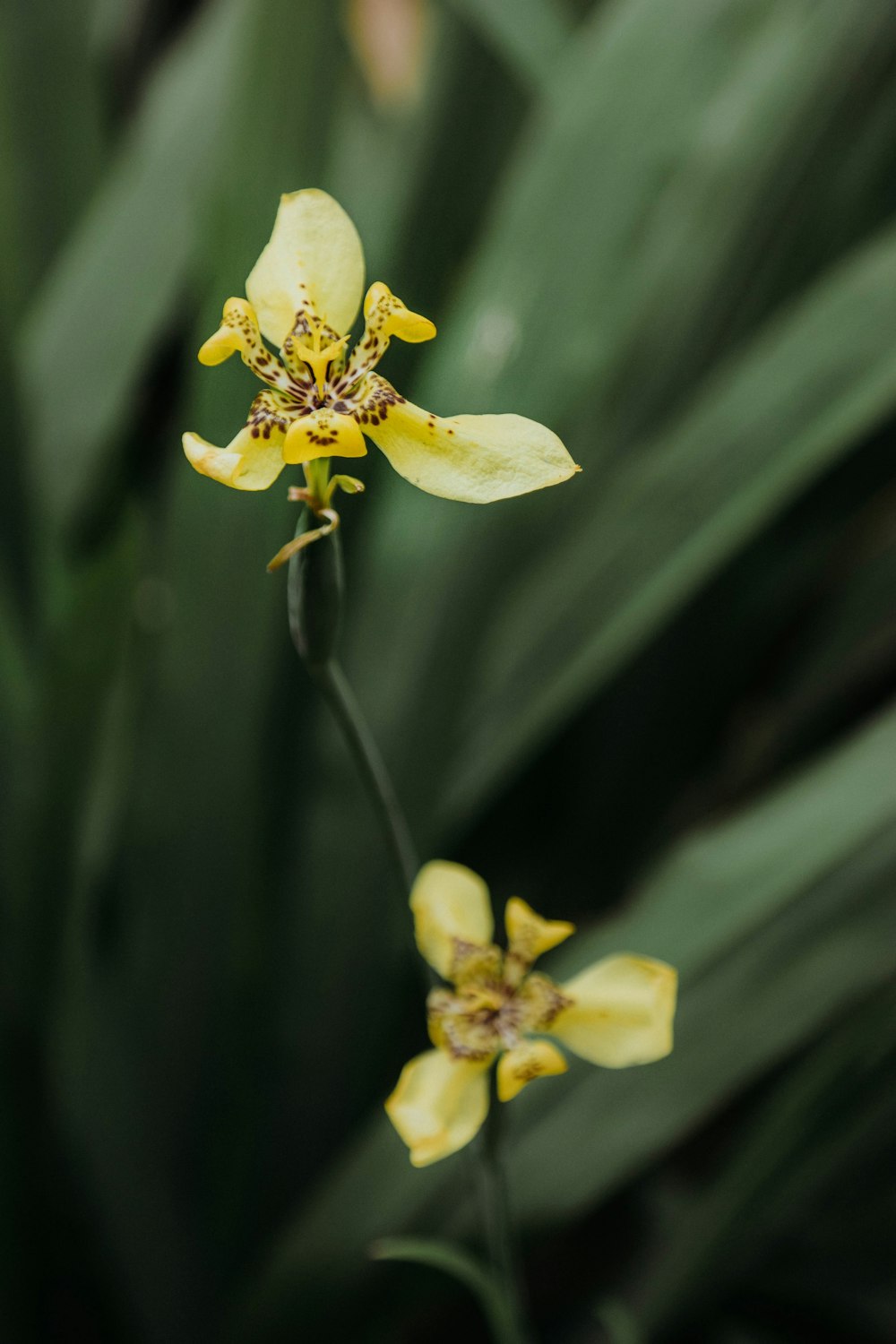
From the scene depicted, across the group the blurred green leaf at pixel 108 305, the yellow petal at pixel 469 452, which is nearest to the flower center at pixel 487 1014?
the yellow petal at pixel 469 452

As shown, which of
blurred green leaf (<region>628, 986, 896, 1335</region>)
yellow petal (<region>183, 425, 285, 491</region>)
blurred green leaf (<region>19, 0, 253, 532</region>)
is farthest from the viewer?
blurred green leaf (<region>19, 0, 253, 532</region>)

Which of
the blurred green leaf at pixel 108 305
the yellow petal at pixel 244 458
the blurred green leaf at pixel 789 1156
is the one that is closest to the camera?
the yellow petal at pixel 244 458

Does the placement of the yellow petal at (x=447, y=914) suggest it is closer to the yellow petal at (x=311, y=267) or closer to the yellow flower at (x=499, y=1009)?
the yellow flower at (x=499, y=1009)

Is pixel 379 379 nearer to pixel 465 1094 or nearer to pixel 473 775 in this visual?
pixel 465 1094

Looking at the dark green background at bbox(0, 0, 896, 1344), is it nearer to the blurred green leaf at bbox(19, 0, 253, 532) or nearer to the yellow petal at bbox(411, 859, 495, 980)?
the blurred green leaf at bbox(19, 0, 253, 532)

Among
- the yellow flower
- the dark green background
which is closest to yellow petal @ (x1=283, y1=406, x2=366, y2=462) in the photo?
the yellow flower

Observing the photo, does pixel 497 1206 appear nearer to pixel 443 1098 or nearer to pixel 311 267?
pixel 443 1098

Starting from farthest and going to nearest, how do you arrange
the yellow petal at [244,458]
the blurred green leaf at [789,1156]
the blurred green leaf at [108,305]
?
the blurred green leaf at [108,305]
the blurred green leaf at [789,1156]
the yellow petal at [244,458]

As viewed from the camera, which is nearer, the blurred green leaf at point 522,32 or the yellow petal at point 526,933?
the yellow petal at point 526,933
